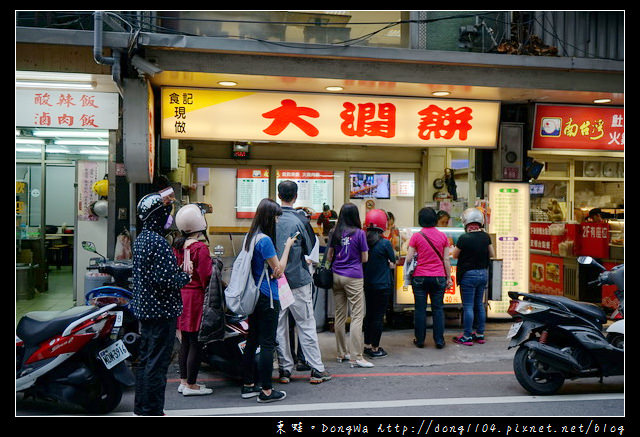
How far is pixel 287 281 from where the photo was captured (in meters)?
5.85

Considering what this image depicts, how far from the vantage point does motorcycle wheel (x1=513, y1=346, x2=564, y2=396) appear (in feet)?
18.5

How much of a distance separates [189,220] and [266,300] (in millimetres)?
1058

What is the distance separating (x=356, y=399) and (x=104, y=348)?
2.38 meters

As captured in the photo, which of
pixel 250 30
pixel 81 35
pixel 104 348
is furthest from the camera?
pixel 250 30

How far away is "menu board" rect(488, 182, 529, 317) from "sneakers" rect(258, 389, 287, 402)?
505cm

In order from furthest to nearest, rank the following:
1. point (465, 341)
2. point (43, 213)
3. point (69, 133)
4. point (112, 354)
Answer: point (43, 213), point (69, 133), point (465, 341), point (112, 354)

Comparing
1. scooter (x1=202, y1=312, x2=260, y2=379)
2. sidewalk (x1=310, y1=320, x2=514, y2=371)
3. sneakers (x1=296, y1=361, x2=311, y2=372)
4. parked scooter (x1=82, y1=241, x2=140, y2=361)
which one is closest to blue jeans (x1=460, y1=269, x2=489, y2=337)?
sidewalk (x1=310, y1=320, x2=514, y2=371)

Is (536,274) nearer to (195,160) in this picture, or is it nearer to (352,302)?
(352,302)

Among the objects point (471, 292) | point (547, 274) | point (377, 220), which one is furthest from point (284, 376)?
point (547, 274)

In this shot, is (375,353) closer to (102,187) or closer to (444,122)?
(444,122)

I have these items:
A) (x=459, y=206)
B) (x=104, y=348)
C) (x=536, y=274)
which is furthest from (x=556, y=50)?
(x=104, y=348)

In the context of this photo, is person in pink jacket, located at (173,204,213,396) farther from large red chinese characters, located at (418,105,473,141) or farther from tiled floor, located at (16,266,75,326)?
large red chinese characters, located at (418,105,473,141)

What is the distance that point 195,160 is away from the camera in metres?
12.9

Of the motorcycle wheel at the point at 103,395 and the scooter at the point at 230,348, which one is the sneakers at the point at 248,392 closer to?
the scooter at the point at 230,348
